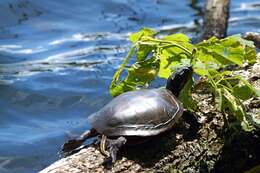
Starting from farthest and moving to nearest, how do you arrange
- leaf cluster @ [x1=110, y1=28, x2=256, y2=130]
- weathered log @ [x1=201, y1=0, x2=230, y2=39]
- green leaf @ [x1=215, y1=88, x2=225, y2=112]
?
weathered log @ [x1=201, y1=0, x2=230, y2=39], leaf cluster @ [x1=110, y1=28, x2=256, y2=130], green leaf @ [x1=215, y1=88, x2=225, y2=112]

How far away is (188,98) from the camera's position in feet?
11.9

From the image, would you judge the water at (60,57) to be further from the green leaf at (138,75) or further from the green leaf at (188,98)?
the green leaf at (188,98)

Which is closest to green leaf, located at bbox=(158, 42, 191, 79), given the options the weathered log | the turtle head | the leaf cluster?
the leaf cluster

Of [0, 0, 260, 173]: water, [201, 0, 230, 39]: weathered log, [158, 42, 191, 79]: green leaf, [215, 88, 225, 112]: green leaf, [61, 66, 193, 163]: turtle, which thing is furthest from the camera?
[201, 0, 230, 39]: weathered log

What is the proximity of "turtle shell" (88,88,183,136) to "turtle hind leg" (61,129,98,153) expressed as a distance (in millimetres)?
137

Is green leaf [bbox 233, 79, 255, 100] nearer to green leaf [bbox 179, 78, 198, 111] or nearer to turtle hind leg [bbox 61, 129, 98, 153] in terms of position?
green leaf [bbox 179, 78, 198, 111]

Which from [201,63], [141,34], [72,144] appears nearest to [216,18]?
[141,34]

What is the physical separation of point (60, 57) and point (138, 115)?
4.41 meters

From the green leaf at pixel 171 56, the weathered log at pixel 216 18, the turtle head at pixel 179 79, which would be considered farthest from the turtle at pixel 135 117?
the weathered log at pixel 216 18

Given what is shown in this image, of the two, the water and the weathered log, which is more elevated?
the weathered log

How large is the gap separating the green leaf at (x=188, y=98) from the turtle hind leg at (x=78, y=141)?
549mm

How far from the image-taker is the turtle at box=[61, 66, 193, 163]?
3330mm

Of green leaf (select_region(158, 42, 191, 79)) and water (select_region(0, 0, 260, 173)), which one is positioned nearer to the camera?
green leaf (select_region(158, 42, 191, 79))

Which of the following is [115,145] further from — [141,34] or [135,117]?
[141,34]
